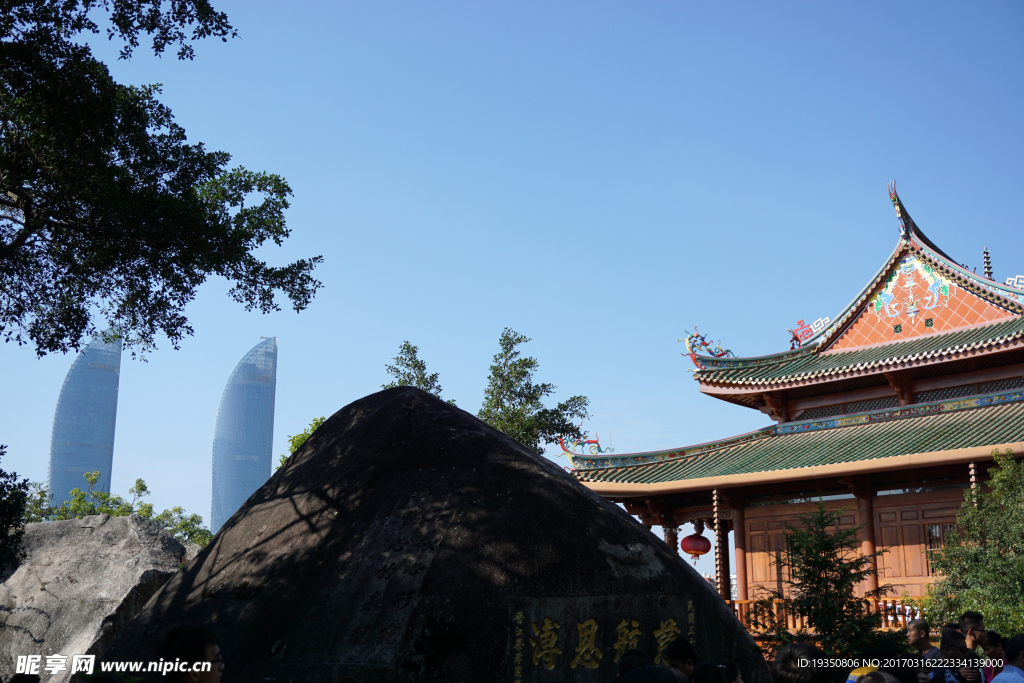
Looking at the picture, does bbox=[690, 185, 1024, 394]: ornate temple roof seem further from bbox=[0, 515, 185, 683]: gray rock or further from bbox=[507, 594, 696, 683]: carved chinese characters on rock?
bbox=[0, 515, 185, 683]: gray rock

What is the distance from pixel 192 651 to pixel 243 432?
163 m

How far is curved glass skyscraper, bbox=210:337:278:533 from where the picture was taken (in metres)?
156

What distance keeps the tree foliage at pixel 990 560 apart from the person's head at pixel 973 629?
6.00 metres

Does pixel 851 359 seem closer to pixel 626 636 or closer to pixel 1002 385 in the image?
pixel 1002 385

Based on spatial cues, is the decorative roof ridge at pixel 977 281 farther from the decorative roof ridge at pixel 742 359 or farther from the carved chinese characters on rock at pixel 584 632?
the carved chinese characters on rock at pixel 584 632

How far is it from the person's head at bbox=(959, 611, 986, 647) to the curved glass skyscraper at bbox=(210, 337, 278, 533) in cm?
15728

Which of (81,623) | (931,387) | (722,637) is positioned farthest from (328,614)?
(931,387)

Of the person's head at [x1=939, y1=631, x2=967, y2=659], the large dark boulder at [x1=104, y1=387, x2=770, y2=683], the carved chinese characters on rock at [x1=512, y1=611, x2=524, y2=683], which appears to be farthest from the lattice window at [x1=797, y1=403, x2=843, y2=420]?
the carved chinese characters on rock at [x1=512, y1=611, x2=524, y2=683]

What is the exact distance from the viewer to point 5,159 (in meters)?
8.66

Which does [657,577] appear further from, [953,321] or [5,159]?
[953,321]

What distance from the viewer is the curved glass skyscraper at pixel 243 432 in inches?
6152

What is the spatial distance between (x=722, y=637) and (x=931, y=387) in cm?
1257

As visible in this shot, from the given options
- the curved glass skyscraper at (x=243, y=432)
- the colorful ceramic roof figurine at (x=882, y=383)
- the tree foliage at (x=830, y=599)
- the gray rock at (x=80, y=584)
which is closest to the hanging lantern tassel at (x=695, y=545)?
the colorful ceramic roof figurine at (x=882, y=383)
